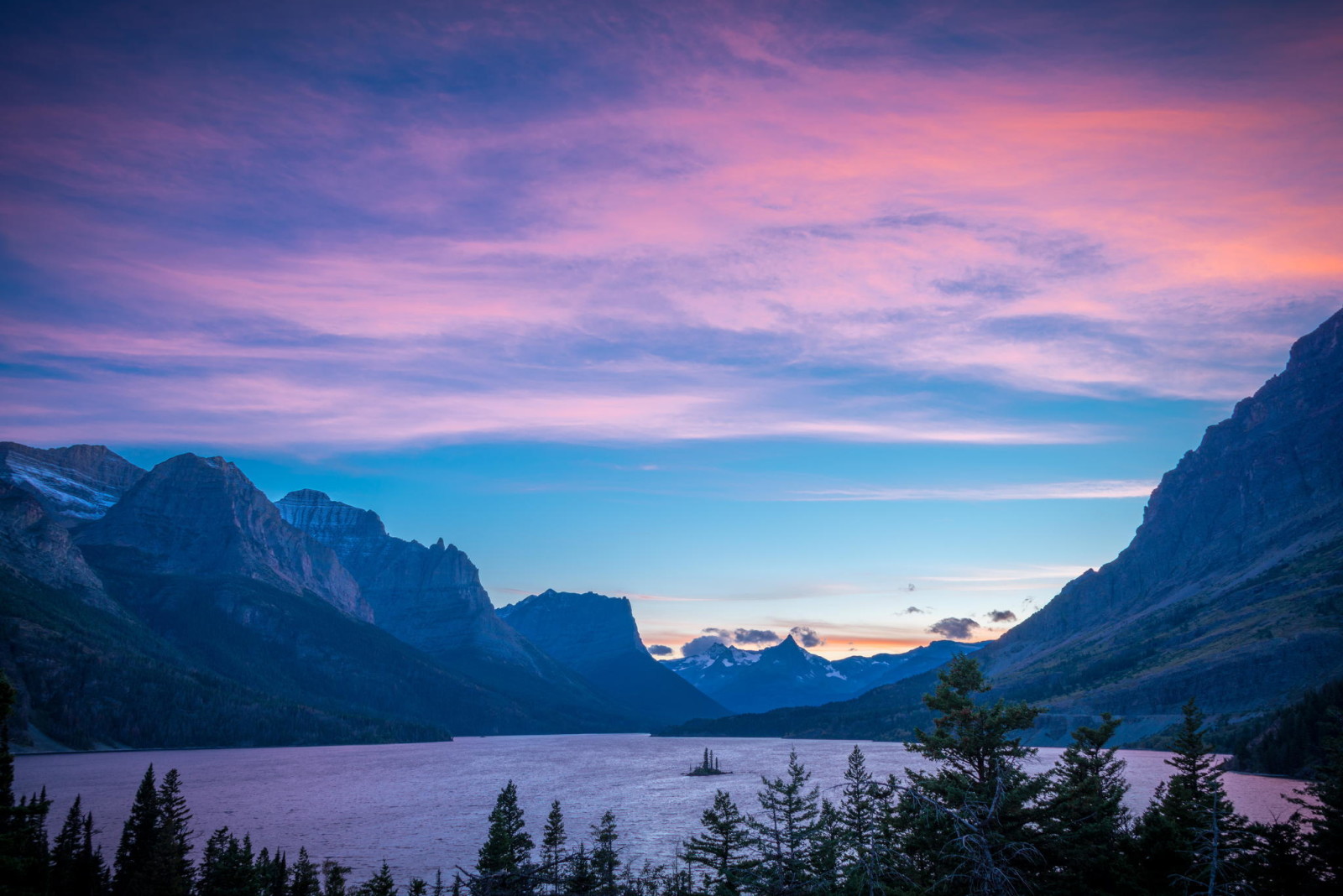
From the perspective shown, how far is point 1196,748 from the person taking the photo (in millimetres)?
66875

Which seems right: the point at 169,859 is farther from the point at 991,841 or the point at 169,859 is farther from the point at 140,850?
the point at 991,841

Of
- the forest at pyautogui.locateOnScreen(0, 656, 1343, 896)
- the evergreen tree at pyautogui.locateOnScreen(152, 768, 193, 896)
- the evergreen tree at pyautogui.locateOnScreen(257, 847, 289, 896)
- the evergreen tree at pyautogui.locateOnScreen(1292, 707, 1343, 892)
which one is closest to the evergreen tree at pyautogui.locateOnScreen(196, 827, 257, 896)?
the forest at pyautogui.locateOnScreen(0, 656, 1343, 896)

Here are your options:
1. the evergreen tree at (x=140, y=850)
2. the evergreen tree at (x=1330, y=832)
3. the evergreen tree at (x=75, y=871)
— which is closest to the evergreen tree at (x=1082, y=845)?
the evergreen tree at (x=1330, y=832)

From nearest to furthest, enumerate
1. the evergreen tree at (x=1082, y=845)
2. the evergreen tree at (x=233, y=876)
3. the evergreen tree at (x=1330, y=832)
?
1. the evergreen tree at (x=1082, y=845)
2. the evergreen tree at (x=1330, y=832)
3. the evergreen tree at (x=233, y=876)

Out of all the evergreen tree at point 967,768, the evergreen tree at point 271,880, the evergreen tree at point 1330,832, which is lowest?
the evergreen tree at point 271,880

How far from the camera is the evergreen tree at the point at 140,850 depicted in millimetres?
82000

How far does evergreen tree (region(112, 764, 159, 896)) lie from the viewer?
82000 millimetres

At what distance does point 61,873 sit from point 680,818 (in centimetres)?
10628

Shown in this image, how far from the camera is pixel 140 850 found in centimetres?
9138

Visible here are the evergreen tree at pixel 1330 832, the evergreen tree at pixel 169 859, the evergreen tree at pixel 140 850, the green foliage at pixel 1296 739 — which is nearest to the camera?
the evergreen tree at pixel 1330 832

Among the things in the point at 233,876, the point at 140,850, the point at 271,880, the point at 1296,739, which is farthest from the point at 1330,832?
the point at 1296,739

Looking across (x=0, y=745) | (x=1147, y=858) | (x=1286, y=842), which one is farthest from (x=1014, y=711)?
(x=0, y=745)

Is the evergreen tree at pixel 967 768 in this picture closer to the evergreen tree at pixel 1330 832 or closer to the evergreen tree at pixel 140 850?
the evergreen tree at pixel 1330 832

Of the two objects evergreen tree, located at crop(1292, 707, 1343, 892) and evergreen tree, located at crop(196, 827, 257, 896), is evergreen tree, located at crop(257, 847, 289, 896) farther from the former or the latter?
evergreen tree, located at crop(1292, 707, 1343, 892)
